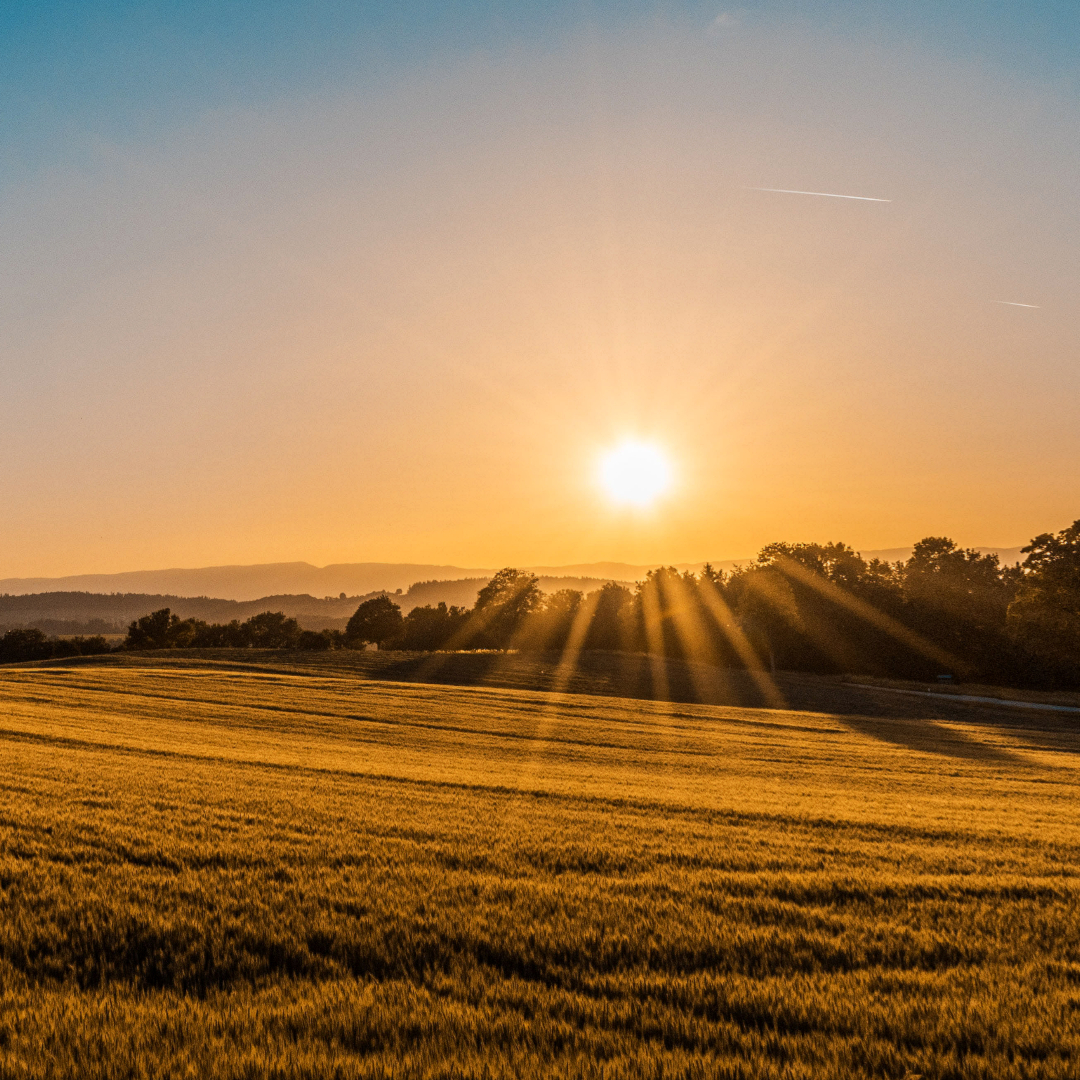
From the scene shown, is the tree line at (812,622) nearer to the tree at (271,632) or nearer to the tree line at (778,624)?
the tree line at (778,624)

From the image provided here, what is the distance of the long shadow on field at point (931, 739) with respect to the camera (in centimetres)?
3206

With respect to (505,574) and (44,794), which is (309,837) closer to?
(44,794)

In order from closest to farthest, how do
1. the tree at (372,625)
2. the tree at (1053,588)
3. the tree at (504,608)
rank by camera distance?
1. the tree at (1053,588)
2. the tree at (504,608)
3. the tree at (372,625)

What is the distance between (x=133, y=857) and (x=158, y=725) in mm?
21955

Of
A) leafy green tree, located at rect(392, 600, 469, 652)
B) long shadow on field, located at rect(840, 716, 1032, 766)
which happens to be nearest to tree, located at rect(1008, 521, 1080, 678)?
long shadow on field, located at rect(840, 716, 1032, 766)

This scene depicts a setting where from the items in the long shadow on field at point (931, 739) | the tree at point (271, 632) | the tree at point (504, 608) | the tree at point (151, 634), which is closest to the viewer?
the long shadow on field at point (931, 739)

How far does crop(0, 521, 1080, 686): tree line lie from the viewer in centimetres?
8550

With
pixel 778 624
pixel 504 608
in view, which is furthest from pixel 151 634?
pixel 778 624

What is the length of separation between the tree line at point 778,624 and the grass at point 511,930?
194 feet

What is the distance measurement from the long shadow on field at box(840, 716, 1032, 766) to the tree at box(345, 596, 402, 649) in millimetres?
87961

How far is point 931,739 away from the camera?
38.6m

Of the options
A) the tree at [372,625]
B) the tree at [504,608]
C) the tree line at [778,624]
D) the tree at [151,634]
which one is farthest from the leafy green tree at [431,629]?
the tree at [151,634]

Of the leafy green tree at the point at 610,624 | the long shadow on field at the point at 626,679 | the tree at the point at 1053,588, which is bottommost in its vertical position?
the long shadow on field at the point at 626,679

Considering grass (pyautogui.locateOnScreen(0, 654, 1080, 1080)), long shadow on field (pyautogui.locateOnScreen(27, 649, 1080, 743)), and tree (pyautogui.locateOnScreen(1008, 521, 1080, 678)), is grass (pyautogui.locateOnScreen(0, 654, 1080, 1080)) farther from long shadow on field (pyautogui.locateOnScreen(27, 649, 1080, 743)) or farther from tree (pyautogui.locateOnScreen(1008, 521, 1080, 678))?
tree (pyautogui.locateOnScreen(1008, 521, 1080, 678))
